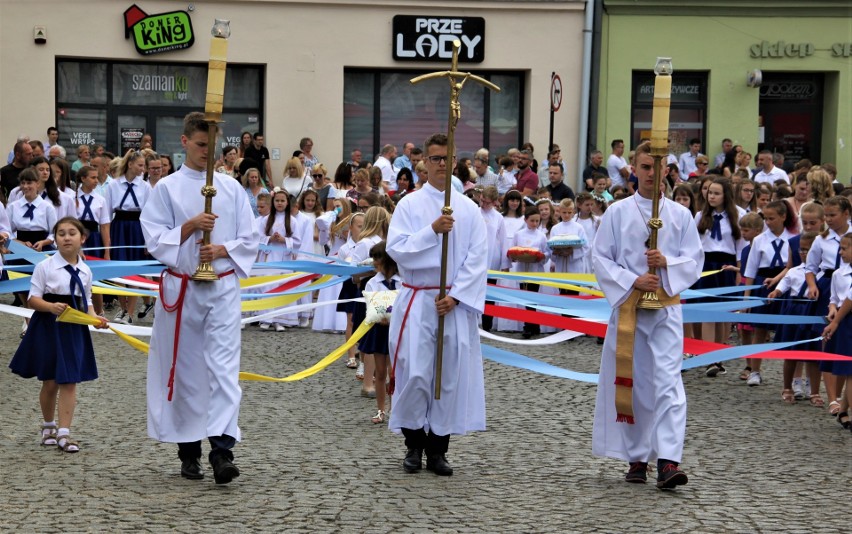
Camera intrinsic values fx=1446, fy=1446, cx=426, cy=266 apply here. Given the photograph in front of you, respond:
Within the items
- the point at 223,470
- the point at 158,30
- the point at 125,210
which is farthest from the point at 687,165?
the point at 223,470

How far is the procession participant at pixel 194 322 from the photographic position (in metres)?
8.35

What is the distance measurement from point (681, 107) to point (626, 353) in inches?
721

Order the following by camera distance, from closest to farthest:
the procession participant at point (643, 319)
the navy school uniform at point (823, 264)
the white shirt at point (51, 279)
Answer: the procession participant at point (643, 319), the white shirt at point (51, 279), the navy school uniform at point (823, 264)

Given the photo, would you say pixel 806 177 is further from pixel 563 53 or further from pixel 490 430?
pixel 563 53

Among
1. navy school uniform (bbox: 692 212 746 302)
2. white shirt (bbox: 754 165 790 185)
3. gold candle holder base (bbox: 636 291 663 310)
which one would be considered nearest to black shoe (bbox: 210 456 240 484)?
gold candle holder base (bbox: 636 291 663 310)

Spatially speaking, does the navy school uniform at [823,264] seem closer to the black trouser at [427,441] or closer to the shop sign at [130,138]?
the black trouser at [427,441]

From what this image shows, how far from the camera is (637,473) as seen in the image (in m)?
8.52

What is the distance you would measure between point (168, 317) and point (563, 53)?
705 inches

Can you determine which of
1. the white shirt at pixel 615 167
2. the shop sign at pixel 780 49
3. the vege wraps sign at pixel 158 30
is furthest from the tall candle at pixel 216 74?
the shop sign at pixel 780 49

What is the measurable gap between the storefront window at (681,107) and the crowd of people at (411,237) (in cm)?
346

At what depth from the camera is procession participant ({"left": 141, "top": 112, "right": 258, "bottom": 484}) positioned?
8352 millimetres

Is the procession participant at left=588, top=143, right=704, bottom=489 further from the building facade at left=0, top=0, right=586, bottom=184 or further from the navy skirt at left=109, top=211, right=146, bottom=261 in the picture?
the building facade at left=0, top=0, right=586, bottom=184

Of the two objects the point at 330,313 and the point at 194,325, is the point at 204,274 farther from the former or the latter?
the point at 330,313

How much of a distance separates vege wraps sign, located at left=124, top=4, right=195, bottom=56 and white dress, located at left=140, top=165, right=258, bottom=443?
53.5 ft
